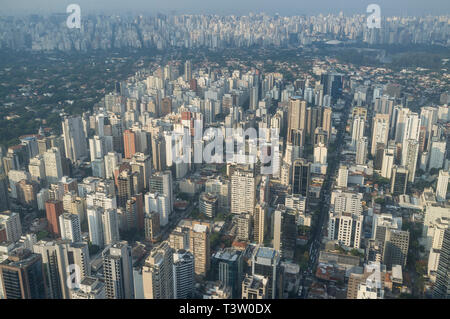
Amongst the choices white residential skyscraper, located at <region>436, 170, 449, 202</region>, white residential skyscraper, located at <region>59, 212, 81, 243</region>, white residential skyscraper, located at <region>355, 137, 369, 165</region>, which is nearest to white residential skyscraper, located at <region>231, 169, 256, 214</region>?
white residential skyscraper, located at <region>59, 212, 81, 243</region>

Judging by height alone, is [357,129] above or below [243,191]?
above

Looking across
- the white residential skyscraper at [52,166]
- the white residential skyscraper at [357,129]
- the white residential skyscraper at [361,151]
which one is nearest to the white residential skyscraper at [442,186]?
the white residential skyscraper at [361,151]

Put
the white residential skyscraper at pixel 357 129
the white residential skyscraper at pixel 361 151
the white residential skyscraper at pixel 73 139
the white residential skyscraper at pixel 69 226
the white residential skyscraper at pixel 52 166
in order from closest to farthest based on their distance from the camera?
the white residential skyscraper at pixel 69 226
the white residential skyscraper at pixel 52 166
the white residential skyscraper at pixel 361 151
the white residential skyscraper at pixel 73 139
the white residential skyscraper at pixel 357 129

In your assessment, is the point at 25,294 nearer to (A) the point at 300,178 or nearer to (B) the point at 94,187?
(B) the point at 94,187

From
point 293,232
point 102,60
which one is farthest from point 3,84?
point 293,232

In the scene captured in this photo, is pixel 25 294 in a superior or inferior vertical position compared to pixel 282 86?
inferior

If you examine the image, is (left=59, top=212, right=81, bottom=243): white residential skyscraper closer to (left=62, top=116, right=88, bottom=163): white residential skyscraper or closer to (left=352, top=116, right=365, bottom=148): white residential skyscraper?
(left=62, top=116, right=88, bottom=163): white residential skyscraper

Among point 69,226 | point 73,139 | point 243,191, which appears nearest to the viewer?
point 69,226

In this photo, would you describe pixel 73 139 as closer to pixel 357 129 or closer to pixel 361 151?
pixel 361 151

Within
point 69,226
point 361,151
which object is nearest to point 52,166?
point 69,226

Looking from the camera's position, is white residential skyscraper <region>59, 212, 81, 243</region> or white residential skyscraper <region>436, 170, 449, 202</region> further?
white residential skyscraper <region>436, 170, 449, 202</region>

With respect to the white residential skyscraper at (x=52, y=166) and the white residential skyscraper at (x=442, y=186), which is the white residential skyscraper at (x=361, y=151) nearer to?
the white residential skyscraper at (x=442, y=186)
